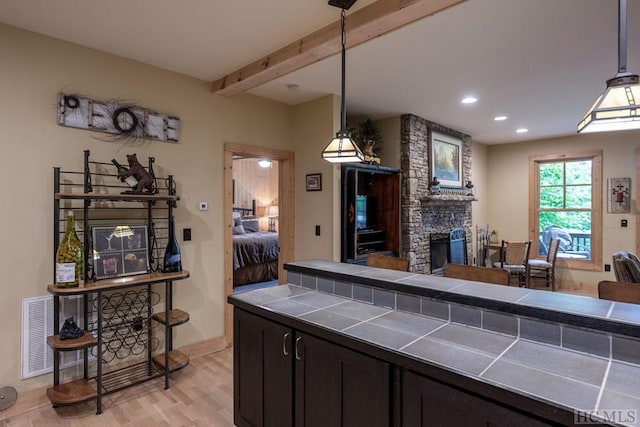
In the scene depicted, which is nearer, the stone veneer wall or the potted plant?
the potted plant

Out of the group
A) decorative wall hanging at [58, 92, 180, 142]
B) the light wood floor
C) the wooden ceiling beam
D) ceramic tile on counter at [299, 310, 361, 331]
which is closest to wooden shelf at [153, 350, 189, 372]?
the light wood floor

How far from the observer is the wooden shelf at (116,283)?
242 cm

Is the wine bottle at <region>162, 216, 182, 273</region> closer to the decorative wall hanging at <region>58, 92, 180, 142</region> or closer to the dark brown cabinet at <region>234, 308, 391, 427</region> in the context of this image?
the decorative wall hanging at <region>58, 92, 180, 142</region>

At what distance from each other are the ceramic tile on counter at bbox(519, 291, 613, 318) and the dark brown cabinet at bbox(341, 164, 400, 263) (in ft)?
8.29

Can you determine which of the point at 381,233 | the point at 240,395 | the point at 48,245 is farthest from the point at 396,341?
the point at 381,233

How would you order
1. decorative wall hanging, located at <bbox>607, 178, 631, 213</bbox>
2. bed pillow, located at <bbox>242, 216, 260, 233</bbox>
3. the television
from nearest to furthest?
the television, decorative wall hanging, located at <bbox>607, 178, 631, 213</bbox>, bed pillow, located at <bbox>242, 216, 260, 233</bbox>

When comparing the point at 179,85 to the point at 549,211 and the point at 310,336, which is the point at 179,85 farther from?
the point at 549,211

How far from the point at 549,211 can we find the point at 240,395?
6736 millimetres

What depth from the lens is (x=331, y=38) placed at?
2.44 meters

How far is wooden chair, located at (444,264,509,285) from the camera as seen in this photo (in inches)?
81.2

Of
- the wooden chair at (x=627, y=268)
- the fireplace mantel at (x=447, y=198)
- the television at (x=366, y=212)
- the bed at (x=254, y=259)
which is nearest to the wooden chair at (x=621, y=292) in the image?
the wooden chair at (x=627, y=268)

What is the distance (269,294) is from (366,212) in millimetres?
2775

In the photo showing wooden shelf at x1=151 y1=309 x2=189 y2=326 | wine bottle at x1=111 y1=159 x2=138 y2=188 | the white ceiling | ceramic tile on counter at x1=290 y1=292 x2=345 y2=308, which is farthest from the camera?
wooden shelf at x1=151 y1=309 x2=189 y2=326

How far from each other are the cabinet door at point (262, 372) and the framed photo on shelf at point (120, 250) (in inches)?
51.9
